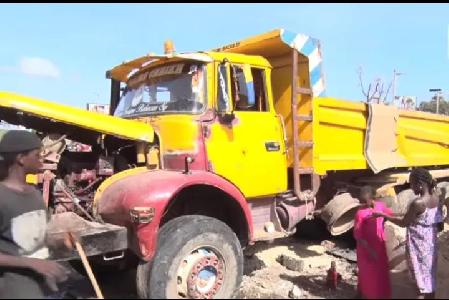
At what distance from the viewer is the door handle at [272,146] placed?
19.6 ft

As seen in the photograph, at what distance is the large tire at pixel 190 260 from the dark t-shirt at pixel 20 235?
49.9 inches

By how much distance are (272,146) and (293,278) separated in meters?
1.55

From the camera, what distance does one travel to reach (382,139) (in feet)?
24.1

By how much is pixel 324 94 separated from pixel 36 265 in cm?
437

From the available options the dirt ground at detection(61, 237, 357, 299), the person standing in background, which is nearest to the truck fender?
the dirt ground at detection(61, 237, 357, 299)

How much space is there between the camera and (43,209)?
360cm

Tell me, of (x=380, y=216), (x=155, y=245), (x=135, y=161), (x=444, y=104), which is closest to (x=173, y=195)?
(x=155, y=245)

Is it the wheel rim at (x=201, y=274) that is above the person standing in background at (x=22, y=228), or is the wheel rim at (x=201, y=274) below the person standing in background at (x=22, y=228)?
below

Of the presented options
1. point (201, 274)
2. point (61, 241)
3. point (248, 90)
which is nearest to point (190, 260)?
point (201, 274)

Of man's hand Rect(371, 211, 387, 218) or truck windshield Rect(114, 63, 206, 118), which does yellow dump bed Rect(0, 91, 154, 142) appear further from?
man's hand Rect(371, 211, 387, 218)

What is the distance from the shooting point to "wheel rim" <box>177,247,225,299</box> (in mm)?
4754

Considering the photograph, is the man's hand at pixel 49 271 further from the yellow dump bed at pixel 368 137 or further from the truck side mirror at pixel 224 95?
the yellow dump bed at pixel 368 137

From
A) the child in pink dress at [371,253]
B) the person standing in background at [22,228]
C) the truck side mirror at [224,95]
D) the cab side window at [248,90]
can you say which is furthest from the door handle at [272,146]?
the person standing in background at [22,228]

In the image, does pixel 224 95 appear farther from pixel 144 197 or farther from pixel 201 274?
pixel 201 274
